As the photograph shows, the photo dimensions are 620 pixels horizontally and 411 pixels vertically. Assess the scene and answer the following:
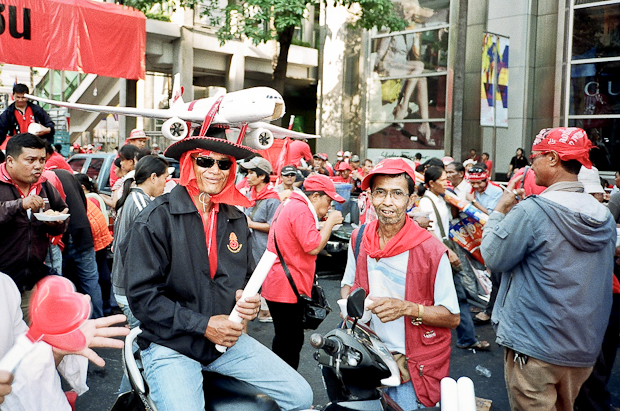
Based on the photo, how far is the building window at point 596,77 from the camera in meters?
17.7

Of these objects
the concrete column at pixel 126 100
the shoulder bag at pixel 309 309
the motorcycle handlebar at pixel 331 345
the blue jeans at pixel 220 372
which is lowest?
the shoulder bag at pixel 309 309

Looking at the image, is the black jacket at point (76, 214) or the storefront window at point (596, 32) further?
the storefront window at point (596, 32)

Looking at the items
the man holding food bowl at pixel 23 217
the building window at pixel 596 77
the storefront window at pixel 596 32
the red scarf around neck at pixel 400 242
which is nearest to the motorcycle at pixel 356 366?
the red scarf around neck at pixel 400 242

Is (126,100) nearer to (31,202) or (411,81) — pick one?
(411,81)

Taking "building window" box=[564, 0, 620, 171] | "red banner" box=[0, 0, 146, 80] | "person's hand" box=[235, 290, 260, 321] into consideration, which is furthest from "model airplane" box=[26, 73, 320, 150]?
"building window" box=[564, 0, 620, 171]

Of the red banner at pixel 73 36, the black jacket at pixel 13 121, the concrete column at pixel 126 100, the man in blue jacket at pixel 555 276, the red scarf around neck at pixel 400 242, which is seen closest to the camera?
the red scarf around neck at pixel 400 242

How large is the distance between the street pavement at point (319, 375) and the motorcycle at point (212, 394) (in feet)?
7.21

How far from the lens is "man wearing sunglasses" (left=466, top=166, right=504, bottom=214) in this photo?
721cm

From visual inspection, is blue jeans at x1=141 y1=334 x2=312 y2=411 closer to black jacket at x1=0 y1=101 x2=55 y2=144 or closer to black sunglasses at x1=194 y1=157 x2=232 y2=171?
black sunglasses at x1=194 y1=157 x2=232 y2=171

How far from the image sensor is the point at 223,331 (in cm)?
254

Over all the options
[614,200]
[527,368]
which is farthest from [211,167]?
[614,200]

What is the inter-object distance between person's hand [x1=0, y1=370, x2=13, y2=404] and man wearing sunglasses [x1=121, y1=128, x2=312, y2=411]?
3.16 feet

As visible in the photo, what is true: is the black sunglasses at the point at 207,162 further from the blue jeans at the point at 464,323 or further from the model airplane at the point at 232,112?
the blue jeans at the point at 464,323

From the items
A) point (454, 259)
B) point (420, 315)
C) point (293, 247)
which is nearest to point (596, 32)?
point (454, 259)
